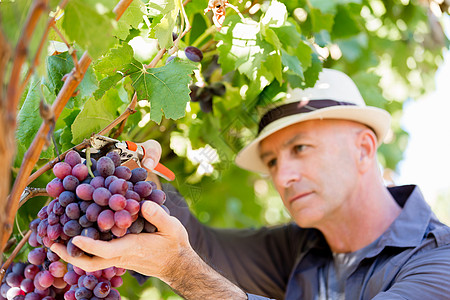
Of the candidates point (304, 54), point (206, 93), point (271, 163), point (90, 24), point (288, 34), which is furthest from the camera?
point (271, 163)

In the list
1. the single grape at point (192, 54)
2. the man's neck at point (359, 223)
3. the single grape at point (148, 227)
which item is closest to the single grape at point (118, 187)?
the single grape at point (148, 227)

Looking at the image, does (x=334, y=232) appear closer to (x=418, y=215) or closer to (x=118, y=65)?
(x=418, y=215)

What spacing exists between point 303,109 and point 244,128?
0.25m

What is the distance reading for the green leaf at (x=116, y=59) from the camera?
1126mm

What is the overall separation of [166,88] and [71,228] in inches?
16.0

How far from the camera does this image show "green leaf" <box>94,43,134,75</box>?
1126 mm

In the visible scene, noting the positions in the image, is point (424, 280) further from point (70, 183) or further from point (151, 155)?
point (70, 183)

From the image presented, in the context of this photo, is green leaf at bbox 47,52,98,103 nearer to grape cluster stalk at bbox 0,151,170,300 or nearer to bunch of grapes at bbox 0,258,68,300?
grape cluster stalk at bbox 0,151,170,300

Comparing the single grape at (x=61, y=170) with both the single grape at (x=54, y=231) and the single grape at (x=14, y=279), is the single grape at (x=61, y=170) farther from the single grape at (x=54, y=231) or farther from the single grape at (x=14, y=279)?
the single grape at (x=14, y=279)

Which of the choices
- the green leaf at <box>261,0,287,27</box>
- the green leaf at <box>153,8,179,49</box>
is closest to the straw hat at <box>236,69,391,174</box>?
the green leaf at <box>261,0,287,27</box>

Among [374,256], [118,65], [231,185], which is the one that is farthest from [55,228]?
[231,185]

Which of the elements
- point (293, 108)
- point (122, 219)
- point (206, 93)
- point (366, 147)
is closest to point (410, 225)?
point (366, 147)

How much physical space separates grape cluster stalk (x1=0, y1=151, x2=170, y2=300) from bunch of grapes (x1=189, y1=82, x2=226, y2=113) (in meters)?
0.62

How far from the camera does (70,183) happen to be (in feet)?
2.97
